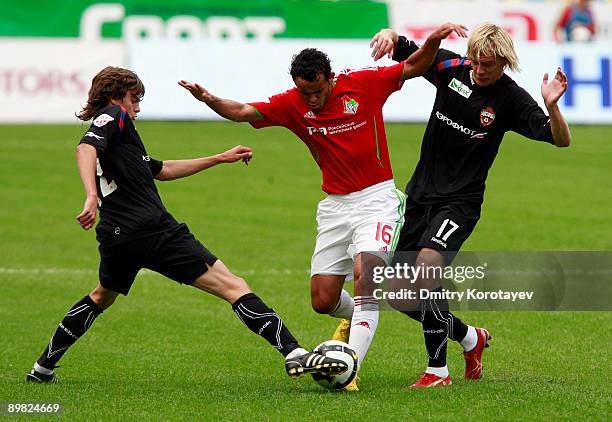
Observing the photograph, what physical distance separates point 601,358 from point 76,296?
17.0 ft

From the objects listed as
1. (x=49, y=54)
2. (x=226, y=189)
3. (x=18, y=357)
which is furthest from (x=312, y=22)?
(x=18, y=357)

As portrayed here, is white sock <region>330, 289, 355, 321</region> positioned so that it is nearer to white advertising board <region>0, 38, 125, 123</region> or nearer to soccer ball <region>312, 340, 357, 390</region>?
soccer ball <region>312, 340, 357, 390</region>

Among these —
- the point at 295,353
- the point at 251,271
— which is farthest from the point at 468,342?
the point at 251,271

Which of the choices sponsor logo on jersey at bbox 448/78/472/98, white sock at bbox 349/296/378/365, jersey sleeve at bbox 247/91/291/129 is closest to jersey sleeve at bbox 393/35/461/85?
sponsor logo on jersey at bbox 448/78/472/98

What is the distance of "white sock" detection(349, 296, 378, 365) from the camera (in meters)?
7.71

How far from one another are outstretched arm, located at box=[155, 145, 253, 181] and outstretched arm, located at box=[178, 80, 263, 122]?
0.21 meters

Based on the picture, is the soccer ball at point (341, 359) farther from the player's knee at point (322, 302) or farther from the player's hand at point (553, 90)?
the player's hand at point (553, 90)

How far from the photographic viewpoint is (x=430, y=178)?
832 cm

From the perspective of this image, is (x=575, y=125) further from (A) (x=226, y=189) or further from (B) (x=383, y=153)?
(B) (x=383, y=153)

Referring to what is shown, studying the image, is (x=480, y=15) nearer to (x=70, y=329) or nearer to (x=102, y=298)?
(x=102, y=298)

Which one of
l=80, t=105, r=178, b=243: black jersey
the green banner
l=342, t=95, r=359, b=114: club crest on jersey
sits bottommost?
the green banner

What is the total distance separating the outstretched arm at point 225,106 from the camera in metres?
8.05

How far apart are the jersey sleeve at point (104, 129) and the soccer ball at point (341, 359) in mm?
1857

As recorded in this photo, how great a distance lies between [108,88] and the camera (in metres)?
7.92
